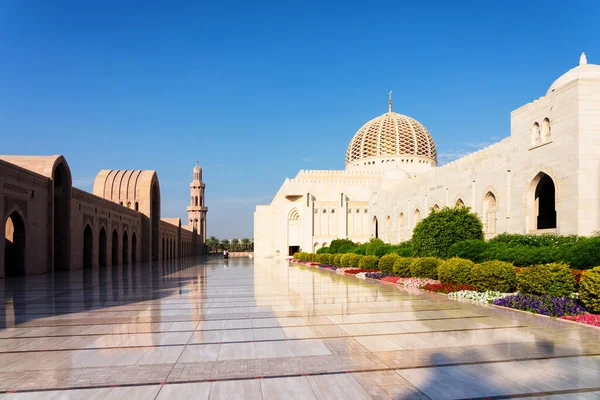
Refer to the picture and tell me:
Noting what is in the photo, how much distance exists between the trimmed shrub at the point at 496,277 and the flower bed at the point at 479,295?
0.19 m

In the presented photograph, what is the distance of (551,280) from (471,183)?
15431 millimetres

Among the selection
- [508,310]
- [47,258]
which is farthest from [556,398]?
[47,258]

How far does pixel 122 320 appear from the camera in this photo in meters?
7.25

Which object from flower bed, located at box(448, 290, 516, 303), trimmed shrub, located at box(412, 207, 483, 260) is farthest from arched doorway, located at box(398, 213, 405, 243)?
flower bed, located at box(448, 290, 516, 303)

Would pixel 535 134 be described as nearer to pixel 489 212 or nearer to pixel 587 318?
pixel 489 212

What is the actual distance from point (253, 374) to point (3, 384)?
2.23 meters

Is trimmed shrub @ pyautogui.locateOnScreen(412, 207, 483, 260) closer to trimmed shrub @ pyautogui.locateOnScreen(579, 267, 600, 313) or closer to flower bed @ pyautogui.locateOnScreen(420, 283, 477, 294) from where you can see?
flower bed @ pyautogui.locateOnScreen(420, 283, 477, 294)

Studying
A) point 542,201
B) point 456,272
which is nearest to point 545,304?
point 456,272

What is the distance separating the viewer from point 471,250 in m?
15.3

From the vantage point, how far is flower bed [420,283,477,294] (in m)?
10.6

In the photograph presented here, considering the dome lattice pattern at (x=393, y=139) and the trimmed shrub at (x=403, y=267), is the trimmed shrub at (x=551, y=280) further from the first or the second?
the dome lattice pattern at (x=393, y=139)

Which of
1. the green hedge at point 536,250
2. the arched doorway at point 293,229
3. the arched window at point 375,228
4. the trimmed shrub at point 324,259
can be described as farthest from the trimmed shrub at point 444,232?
the arched doorway at point 293,229

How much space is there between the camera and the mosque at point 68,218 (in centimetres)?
1669

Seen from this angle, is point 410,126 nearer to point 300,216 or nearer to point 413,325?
point 300,216
